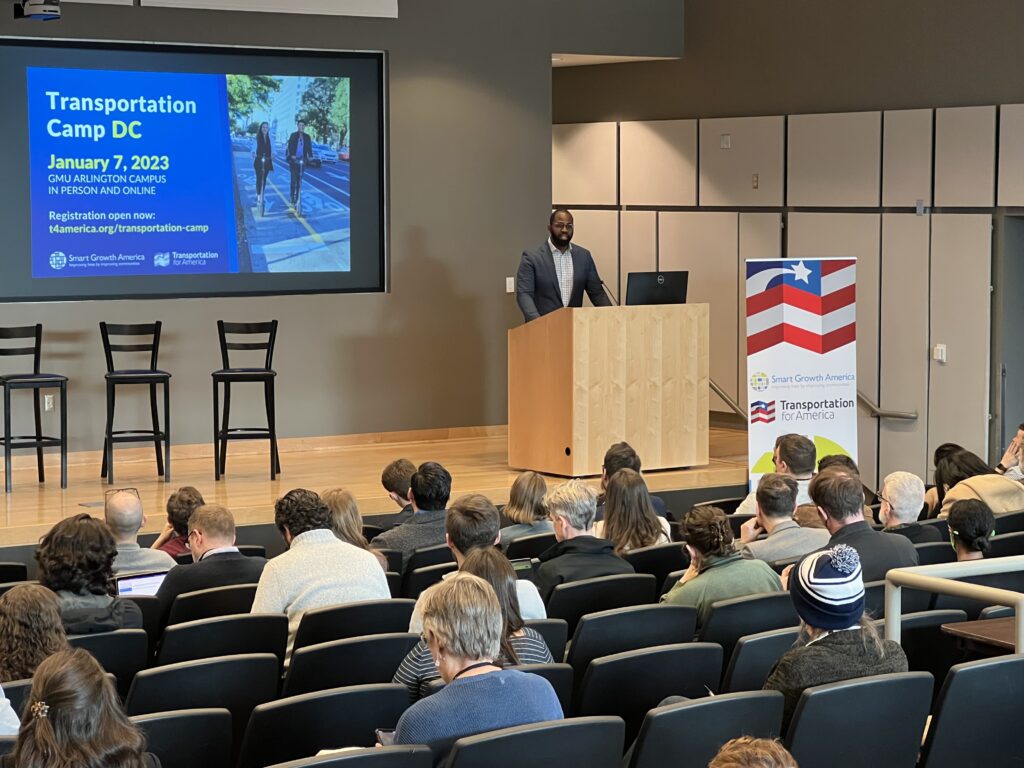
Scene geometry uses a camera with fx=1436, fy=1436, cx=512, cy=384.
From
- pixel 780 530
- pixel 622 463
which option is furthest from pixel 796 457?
pixel 780 530

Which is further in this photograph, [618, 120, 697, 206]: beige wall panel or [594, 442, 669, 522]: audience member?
[618, 120, 697, 206]: beige wall panel

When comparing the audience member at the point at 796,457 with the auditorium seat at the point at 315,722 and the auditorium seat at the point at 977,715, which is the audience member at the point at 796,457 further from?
the auditorium seat at the point at 315,722

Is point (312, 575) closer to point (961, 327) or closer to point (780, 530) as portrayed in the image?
point (780, 530)

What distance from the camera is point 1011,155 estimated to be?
383 inches

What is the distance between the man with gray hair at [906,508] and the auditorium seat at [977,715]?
2417 mm

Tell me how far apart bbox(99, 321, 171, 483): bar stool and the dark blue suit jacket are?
7.87 ft

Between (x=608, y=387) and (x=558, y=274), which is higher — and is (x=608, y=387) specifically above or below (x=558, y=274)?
below

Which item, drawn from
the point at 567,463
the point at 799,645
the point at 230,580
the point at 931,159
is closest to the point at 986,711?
the point at 799,645

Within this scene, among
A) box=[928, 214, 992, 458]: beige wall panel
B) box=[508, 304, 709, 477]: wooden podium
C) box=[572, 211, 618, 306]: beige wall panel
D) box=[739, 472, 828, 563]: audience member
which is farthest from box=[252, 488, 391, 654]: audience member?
box=[572, 211, 618, 306]: beige wall panel

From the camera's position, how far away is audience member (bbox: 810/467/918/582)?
504 cm

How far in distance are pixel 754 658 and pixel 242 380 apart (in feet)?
18.9

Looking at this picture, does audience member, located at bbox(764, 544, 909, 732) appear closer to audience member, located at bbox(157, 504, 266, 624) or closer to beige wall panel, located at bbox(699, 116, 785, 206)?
audience member, located at bbox(157, 504, 266, 624)

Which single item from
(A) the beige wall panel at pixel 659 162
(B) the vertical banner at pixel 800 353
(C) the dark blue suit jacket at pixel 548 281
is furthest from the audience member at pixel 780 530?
(A) the beige wall panel at pixel 659 162

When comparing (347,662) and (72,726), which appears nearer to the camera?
(72,726)
